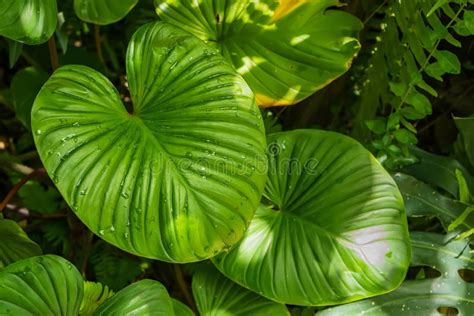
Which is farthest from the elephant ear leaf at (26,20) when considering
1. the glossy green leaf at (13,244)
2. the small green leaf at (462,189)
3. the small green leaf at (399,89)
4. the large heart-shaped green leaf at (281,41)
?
the small green leaf at (462,189)

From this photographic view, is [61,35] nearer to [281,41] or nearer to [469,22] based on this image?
[281,41]

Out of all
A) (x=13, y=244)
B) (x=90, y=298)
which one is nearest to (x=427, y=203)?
(x=90, y=298)

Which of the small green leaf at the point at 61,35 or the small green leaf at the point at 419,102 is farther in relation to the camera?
the small green leaf at the point at 61,35

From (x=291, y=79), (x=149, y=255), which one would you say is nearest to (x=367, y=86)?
(x=291, y=79)

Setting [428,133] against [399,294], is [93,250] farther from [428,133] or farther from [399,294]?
[428,133]

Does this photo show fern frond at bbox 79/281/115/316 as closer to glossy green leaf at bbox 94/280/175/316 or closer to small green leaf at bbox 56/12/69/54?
glossy green leaf at bbox 94/280/175/316

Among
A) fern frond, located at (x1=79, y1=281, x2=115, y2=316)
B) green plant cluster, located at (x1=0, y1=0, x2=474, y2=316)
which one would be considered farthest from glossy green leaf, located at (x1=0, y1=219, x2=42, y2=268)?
fern frond, located at (x1=79, y1=281, x2=115, y2=316)

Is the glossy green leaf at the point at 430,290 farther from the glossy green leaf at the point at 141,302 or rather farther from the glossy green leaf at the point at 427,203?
the glossy green leaf at the point at 141,302
